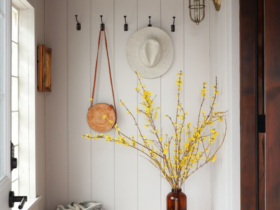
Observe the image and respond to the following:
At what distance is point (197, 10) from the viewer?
7.67ft

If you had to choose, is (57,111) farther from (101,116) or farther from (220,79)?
(220,79)

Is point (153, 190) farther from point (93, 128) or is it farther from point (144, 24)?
point (144, 24)

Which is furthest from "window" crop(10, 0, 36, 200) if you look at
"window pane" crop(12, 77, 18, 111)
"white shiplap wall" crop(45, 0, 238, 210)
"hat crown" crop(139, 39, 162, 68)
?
"hat crown" crop(139, 39, 162, 68)

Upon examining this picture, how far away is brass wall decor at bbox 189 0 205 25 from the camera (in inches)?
89.8

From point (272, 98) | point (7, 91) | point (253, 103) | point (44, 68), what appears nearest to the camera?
point (7, 91)

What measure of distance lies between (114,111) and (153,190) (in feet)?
2.14

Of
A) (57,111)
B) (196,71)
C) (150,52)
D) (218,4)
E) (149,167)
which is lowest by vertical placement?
(149,167)

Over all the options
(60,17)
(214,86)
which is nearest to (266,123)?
(214,86)

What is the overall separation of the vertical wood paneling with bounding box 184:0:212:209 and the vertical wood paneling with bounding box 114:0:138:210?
39 cm

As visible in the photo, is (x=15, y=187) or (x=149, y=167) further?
(x=149, y=167)

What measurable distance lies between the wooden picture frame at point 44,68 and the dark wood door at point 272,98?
1393 millimetres

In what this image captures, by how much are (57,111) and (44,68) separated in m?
0.34

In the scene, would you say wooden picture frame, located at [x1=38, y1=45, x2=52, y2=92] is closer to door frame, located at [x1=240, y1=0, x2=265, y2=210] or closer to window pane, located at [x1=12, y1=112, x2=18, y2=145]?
window pane, located at [x1=12, y1=112, x2=18, y2=145]

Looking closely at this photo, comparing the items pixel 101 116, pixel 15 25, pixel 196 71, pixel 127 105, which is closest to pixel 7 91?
pixel 15 25
